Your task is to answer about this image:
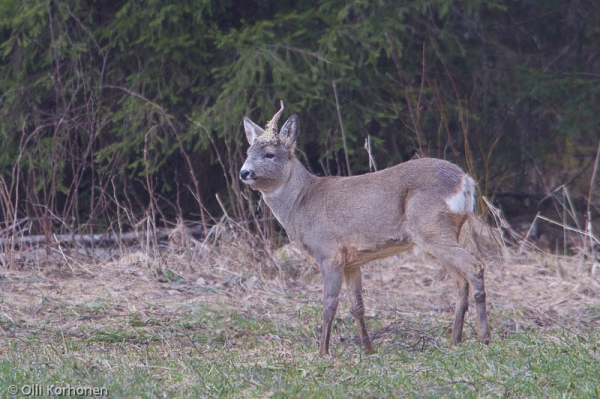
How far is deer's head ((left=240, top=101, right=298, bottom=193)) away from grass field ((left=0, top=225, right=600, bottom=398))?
1.19 meters

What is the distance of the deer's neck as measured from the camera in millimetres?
6863

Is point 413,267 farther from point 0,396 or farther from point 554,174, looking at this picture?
point 0,396

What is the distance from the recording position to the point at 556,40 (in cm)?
1153

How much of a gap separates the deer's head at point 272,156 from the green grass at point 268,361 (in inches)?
46.7

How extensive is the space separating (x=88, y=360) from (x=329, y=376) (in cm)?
169

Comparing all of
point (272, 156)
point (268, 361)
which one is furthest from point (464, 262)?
point (272, 156)

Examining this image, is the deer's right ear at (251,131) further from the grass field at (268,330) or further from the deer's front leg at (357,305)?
the grass field at (268,330)

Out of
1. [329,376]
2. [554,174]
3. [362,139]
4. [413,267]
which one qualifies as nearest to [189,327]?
→ [329,376]

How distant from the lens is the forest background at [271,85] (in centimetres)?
1000

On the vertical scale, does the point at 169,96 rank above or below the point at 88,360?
above

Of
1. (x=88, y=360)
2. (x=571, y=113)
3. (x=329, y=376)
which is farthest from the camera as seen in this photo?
(x=571, y=113)

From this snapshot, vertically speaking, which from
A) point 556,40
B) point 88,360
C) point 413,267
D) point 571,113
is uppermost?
point 556,40

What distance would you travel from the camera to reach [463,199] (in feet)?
20.2

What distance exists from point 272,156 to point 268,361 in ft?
6.16
